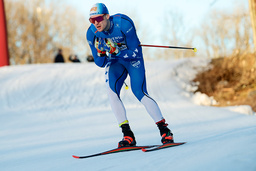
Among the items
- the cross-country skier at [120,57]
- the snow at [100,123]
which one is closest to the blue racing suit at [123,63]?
the cross-country skier at [120,57]

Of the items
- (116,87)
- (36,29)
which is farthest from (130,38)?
(36,29)

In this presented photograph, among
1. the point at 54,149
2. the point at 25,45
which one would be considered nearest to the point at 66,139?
the point at 54,149

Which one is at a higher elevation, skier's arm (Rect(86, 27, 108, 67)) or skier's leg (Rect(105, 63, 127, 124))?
skier's arm (Rect(86, 27, 108, 67))

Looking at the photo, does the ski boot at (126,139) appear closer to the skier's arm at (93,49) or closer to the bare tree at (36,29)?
the skier's arm at (93,49)

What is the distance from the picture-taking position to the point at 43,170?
11.9ft

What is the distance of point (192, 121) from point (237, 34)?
18.6 ft

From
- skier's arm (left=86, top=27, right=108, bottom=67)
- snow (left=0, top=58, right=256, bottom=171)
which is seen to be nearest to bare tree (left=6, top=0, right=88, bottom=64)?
snow (left=0, top=58, right=256, bottom=171)

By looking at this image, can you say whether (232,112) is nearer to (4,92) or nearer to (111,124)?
(111,124)

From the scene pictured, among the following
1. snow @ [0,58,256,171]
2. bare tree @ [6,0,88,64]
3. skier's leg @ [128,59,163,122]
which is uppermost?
bare tree @ [6,0,88,64]

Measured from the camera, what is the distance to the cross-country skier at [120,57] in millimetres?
4301

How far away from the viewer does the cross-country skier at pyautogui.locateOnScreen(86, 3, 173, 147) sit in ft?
14.1

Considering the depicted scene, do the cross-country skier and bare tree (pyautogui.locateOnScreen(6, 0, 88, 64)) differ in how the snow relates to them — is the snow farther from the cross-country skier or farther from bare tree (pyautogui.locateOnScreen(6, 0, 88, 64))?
bare tree (pyautogui.locateOnScreen(6, 0, 88, 64))

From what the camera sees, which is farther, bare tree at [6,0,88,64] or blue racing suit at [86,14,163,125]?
bare tree at [6,0,88,64]

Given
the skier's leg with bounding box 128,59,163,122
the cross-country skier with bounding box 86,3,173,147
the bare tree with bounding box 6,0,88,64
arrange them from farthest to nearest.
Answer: the bare tree with bounding box 6,0,88,64 < the skier's leg with bounding box 128,59,163,122 < the cross-country skier with bounding box 86,3,173,147
